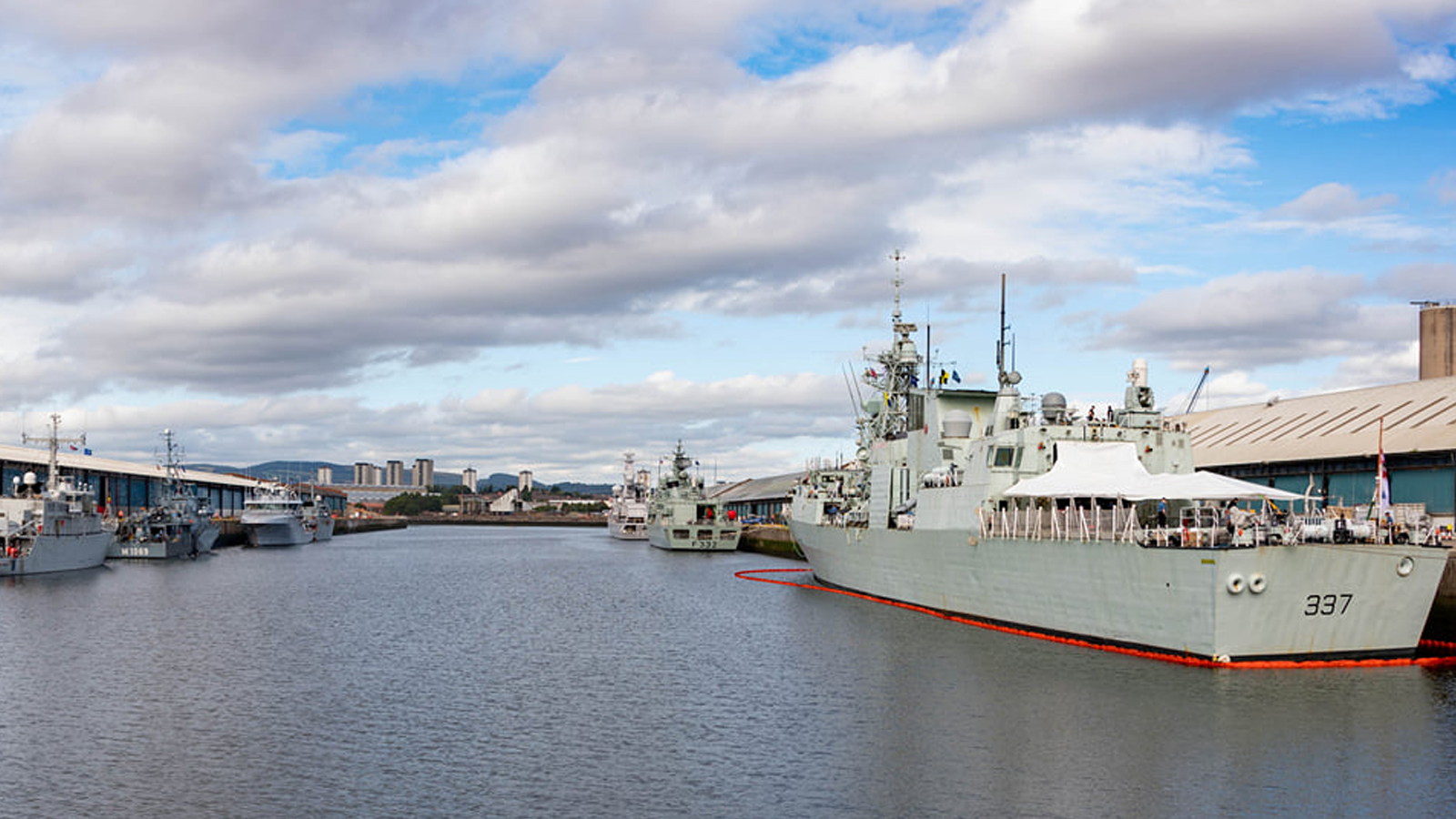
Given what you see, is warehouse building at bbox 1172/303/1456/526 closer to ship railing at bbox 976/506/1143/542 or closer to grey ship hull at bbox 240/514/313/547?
ship railing at bbox 976/506/1143/542

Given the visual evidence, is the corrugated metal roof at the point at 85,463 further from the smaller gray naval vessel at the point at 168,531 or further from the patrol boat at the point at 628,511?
the patrol boat at the point at 628,511

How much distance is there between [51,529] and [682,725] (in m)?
58.2

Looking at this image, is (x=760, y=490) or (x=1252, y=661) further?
(x=760, y=490)

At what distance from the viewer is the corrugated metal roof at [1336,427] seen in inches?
1908

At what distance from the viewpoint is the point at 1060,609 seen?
3462 cm

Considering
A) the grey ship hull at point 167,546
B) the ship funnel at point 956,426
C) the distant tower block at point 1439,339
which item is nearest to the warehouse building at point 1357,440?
the distant tower block at point 1439,339

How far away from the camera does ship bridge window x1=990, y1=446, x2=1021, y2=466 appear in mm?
40062

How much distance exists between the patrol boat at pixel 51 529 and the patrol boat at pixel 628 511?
7134 cm

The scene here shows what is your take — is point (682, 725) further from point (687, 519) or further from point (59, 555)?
point (687, 519)

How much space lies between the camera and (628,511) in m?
145

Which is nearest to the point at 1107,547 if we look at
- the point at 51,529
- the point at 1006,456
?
the point at 1006,456

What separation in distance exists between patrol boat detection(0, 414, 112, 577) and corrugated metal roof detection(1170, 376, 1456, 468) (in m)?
63.2

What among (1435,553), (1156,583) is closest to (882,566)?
(1156,583)

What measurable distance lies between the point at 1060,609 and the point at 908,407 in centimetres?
2245
